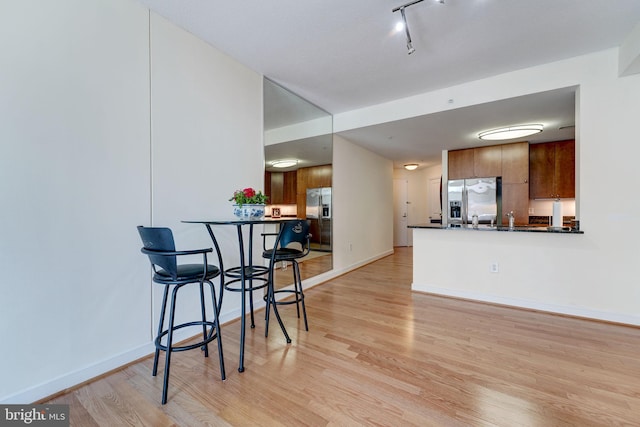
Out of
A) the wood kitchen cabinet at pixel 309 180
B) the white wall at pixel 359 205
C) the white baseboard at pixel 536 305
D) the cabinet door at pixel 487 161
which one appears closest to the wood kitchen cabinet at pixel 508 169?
the cabinet door at pixel 487 161

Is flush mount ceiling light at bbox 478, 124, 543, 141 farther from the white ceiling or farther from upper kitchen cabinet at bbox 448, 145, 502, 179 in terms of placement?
upper kitchen cabinet at bbox 448, 145, 502, 179

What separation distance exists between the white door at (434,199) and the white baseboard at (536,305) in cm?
477

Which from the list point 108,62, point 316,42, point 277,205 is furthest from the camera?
point 277,205

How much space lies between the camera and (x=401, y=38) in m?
2.38

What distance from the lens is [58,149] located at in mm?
1630

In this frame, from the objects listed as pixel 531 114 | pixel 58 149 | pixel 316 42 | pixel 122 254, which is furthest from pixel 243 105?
pixel 531 114

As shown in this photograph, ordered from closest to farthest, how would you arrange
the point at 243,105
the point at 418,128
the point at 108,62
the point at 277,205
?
the point at 108,62 < the point at 243,105 < the point at 277,205 < the point at 418,128

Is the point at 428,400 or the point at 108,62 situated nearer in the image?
the point at 428,400

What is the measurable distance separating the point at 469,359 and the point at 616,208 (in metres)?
2.22

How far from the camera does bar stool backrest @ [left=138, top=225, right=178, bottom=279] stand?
1.50 meters

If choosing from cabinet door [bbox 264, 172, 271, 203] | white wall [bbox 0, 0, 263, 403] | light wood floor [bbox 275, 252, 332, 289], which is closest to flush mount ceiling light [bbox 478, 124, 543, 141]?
light wood floor [bbox 275, 252, 332, 289]

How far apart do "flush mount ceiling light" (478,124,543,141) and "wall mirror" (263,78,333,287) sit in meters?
2.56

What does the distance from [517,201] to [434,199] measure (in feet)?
10.4

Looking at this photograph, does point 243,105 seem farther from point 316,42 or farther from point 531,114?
point 531,114
